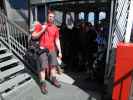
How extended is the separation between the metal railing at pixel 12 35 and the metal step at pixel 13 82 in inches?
34.1

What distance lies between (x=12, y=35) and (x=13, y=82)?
177 cm

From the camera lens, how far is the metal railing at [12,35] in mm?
7172

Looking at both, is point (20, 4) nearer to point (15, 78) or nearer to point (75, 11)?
point (75, 11)

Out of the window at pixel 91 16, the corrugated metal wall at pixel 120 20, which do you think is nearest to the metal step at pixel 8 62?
the corrugated metal wall at pixel 120 20

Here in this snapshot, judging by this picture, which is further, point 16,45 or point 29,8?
point 29,8

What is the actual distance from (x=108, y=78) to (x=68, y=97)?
3.36 ft

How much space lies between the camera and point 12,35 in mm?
7379

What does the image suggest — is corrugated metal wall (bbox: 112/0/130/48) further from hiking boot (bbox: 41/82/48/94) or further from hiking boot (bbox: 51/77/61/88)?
hiking boot (bbox: 41/82/48/94)

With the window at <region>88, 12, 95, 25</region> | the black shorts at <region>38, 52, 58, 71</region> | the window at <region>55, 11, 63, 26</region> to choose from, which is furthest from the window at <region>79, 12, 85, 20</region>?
the black shorts at <region>38, 52, 58, 71</region>

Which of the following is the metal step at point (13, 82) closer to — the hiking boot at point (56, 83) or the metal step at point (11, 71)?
Result: the metal step at point (11, 71)

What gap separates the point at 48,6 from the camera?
9.00 metres

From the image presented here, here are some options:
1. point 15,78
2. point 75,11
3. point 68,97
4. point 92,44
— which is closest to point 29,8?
point 75,11

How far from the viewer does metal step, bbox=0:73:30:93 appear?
5.82 meters

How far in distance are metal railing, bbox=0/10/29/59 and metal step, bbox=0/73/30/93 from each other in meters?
0.87
